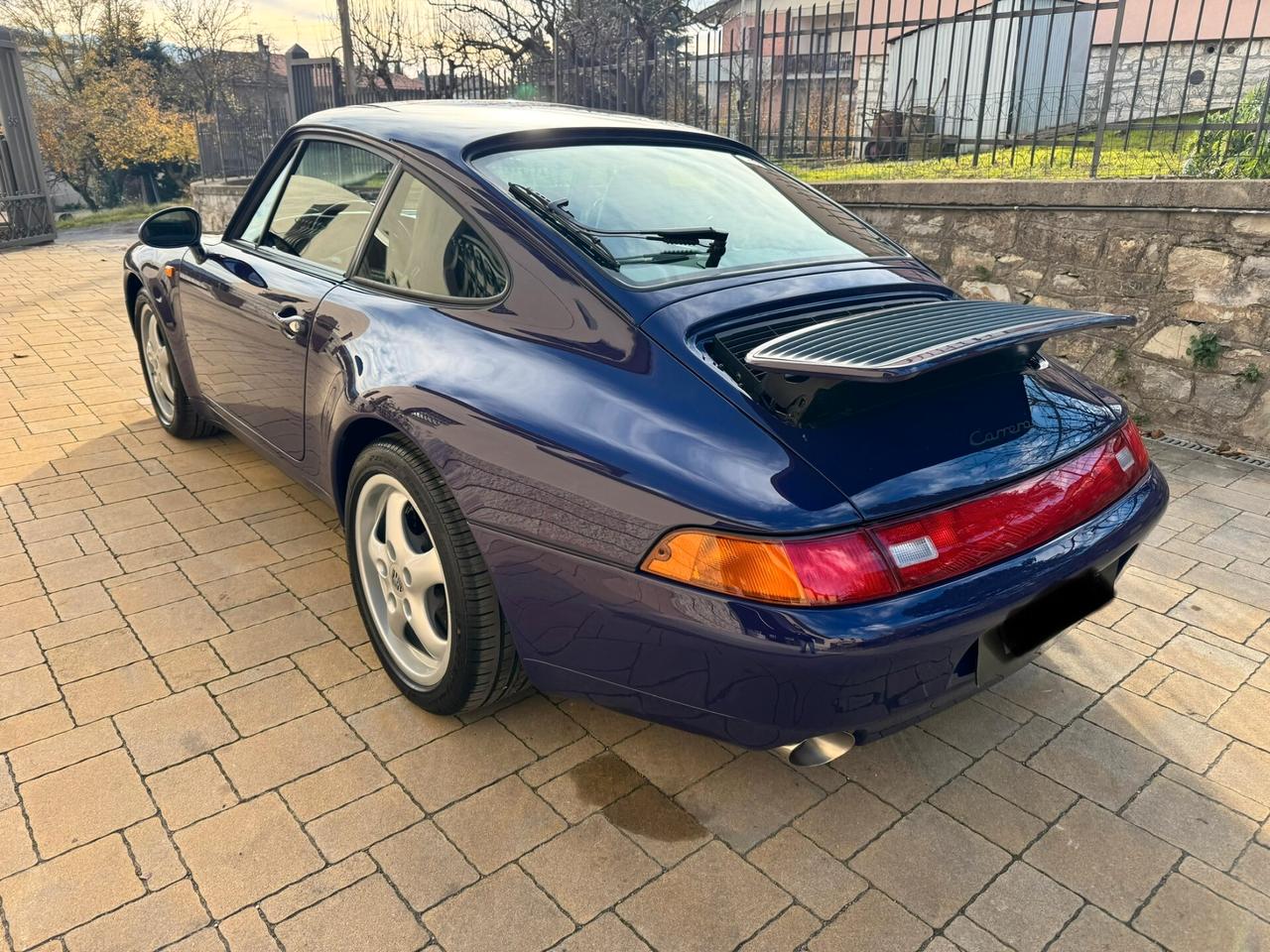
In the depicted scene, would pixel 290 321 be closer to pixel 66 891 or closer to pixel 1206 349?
pixel 66 891

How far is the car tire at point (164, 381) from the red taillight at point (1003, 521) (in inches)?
145

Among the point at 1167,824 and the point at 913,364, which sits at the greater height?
the point at 913,364

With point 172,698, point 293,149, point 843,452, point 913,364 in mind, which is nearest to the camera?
point 913,364

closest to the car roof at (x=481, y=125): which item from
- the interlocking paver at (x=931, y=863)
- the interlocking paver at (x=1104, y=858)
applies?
the interlocking paver at (x=931, y=863)

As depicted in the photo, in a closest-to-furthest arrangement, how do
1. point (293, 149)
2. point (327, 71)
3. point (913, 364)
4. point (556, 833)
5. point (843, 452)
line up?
point (913, 364) → point (843, 452) → point (556, 833) → point (293, 149) → point (327, 71)

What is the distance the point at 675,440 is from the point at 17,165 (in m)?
14.2

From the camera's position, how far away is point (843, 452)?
1.87m

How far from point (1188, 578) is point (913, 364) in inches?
97.0

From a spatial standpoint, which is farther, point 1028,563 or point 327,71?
point 327,71

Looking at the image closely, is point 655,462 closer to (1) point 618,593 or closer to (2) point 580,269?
(1) point 618,593

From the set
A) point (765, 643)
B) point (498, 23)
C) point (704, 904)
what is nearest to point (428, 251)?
point (765, 643)

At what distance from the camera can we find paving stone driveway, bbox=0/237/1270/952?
6.44ft

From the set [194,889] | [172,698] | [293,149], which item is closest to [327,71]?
[293,149]

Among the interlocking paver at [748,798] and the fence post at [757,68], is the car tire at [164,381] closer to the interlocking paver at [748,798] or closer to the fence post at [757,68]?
the interlocking paver at [748,798]
